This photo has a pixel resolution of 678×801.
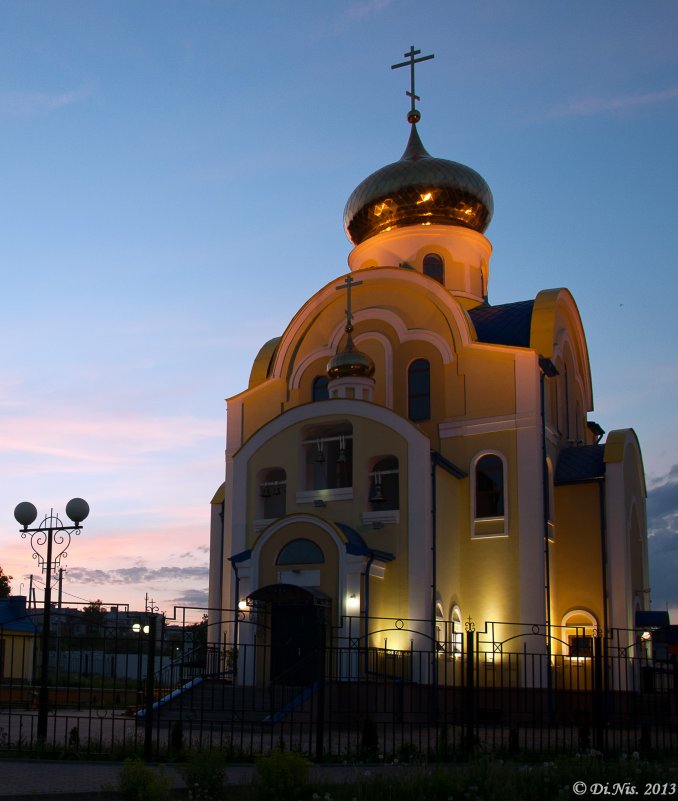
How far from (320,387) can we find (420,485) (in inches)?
215

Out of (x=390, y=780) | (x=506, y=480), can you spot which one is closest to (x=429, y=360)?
(x=506, y=480)

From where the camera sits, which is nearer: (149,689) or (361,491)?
(149,689)

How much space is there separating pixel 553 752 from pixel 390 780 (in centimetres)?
413

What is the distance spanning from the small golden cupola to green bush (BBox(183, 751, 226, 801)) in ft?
48.2

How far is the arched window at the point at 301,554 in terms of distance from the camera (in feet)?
66.3

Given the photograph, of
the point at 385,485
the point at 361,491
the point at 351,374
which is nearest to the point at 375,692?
the point at 361,491

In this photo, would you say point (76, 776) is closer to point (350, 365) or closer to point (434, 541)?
point (434, 541)

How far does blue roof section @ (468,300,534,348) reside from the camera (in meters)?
24.2

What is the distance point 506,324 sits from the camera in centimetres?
2469

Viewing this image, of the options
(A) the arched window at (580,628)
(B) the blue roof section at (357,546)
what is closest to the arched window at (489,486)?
(B) the blue roof section at (357,546)

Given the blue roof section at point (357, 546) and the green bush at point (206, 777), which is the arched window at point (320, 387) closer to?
the blue roof section at point (357, 546)

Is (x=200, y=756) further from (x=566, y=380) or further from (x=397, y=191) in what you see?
(x=397, y=191)

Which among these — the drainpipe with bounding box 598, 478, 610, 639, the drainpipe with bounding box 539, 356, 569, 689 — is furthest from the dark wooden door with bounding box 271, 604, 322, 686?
the drainpipe with bounding box 598, 478, 610, 639

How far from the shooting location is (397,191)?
28469 mm
